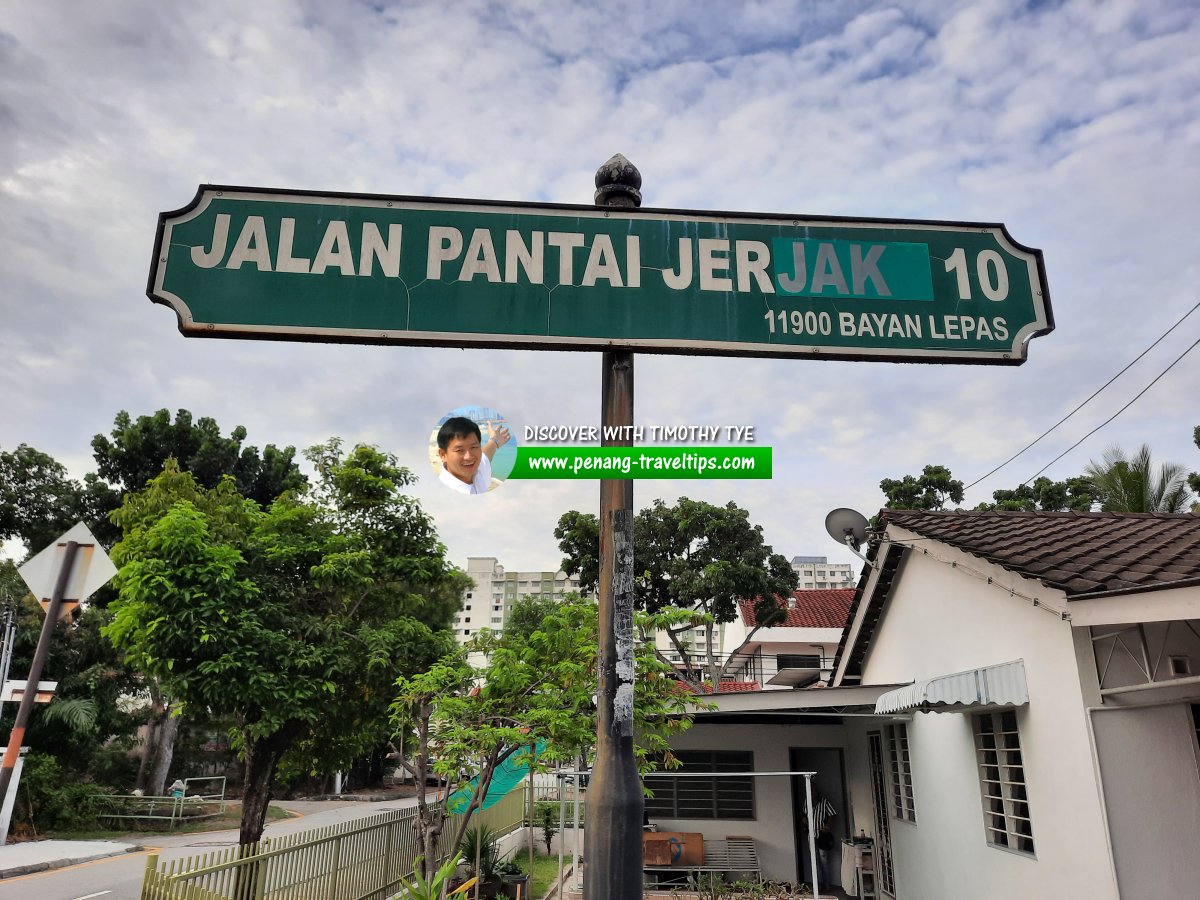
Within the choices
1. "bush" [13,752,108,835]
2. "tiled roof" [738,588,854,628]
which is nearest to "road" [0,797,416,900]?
"bush" [13,752,108,835]

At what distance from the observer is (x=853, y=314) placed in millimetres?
3105

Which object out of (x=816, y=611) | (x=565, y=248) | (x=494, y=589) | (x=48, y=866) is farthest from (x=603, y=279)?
(x=494, y=589)

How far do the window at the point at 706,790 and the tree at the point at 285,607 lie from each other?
5151mm

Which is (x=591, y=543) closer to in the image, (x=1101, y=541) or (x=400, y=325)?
(x=1101, y=541)

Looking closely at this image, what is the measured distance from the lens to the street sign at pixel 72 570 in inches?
157

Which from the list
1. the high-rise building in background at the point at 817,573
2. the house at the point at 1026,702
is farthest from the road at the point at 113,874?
the high-rise building in background at the point at 817,573

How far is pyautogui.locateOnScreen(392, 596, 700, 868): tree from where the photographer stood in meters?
9.30

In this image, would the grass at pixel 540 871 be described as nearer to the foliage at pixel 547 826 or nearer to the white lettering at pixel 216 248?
the foliage at pixel 547 826

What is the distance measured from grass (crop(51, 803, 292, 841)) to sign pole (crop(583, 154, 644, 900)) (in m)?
21.6

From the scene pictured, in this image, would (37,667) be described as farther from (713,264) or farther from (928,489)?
(928,489)

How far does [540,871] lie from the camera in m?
16.7

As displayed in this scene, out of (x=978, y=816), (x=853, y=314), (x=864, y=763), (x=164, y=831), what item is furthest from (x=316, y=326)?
(x=164, y=831)

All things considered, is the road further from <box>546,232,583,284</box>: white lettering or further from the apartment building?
the apartment building

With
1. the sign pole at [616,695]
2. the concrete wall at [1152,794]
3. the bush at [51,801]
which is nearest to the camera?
the sign pole at [616,695]
